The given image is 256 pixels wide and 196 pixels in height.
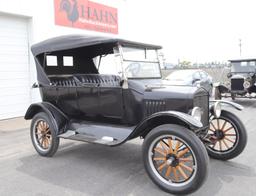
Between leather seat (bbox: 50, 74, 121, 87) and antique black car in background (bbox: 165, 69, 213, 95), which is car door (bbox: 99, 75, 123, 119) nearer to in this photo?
leather seat (bbox: 50, 74, 121, 87)

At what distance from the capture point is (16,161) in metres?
4.11

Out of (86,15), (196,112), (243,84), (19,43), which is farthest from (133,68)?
(243,84)

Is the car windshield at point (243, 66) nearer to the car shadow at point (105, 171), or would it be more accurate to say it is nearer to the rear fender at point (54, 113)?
the car shadow at point (105, 171)

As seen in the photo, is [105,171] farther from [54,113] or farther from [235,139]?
[235,139]

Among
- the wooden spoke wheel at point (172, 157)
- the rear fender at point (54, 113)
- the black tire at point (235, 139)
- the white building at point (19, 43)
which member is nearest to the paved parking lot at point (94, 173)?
the black tire at point (235, 139)

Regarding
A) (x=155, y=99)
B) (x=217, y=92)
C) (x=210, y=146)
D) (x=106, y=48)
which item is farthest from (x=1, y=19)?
(x=217, y=92)

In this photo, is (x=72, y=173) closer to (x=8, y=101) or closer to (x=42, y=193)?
(x=42, y=193)

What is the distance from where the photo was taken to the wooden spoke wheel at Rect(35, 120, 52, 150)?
14.3 ft

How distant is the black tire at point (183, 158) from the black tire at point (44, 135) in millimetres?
1732

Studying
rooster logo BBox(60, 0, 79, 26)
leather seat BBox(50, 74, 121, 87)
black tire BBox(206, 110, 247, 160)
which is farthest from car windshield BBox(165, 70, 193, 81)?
black tire BBox(206, 110, 247, 160)

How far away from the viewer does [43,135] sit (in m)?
4.40

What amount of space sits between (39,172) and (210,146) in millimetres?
2582

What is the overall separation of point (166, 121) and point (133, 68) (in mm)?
1101

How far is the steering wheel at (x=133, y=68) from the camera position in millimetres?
3857
